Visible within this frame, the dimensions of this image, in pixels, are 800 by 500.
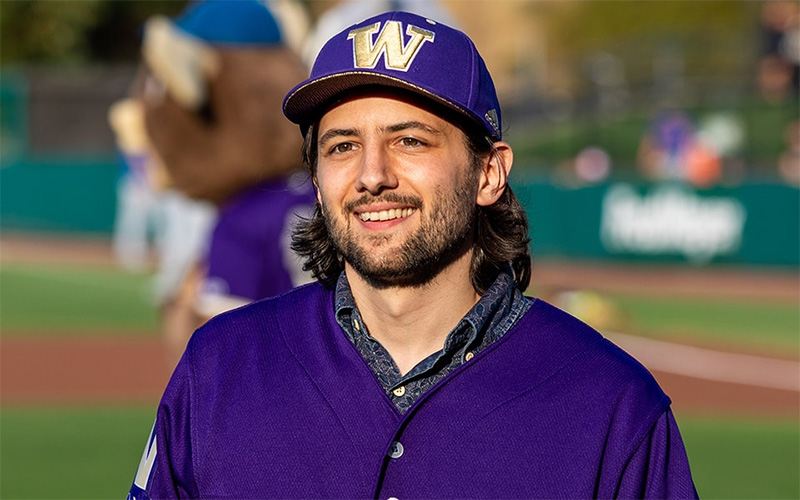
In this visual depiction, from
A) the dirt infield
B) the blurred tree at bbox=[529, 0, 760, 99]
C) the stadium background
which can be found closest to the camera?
the stadium background

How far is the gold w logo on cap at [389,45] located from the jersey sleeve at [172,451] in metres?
0.74

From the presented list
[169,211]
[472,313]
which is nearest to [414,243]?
[472,313]

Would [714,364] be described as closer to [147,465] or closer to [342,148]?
[342,148]

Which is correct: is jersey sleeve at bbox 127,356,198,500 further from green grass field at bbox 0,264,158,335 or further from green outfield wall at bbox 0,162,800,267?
green outfield wall at bbox 0,162,800,267

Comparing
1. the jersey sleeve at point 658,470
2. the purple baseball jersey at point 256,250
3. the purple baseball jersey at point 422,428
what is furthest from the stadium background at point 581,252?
the purple baseball jersey at point 256,250

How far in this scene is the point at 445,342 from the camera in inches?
103

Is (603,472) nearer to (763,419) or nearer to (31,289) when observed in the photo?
(763,419)

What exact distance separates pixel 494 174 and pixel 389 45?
434mm

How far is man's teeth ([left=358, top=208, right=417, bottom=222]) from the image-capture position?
264cm

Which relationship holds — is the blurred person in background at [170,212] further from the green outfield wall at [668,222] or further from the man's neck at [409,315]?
the green outfield wall at [668,222]

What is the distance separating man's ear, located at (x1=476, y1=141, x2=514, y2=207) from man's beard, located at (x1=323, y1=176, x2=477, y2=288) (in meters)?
0.12

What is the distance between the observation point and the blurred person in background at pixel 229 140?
4801mm

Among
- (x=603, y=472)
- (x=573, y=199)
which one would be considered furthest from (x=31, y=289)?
(x=603, y=472)

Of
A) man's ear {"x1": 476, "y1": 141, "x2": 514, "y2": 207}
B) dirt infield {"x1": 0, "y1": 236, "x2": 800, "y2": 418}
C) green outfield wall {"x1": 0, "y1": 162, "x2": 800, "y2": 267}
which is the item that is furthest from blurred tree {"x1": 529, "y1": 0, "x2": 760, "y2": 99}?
man's ear {"x1": 476, "y1": 141, "x2": 514, "y2": 207}
